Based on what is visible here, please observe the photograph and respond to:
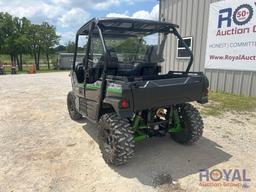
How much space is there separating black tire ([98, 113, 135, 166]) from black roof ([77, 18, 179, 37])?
4.89 ft

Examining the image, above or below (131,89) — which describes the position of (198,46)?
above

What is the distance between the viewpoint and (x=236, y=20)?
28.1 feet

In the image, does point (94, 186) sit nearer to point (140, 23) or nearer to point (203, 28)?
point (140, 23)

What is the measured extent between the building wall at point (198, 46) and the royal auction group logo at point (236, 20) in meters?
0.81

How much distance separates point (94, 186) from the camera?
3.08 m

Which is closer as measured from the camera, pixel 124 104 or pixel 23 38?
pixel 124 104

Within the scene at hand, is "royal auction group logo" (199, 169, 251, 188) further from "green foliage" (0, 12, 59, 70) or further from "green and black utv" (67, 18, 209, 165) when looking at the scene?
"green foliage" (0, 12, 59, 70)

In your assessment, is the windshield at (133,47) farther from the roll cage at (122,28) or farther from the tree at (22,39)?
the tree at (22,39)

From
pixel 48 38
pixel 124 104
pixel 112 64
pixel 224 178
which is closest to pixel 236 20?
pixel 112 64

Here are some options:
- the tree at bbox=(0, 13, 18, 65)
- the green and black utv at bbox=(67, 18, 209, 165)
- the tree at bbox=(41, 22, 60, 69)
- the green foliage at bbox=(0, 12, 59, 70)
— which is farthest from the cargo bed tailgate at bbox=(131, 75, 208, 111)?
the tree at bbox=(41, 22, 60, 69)

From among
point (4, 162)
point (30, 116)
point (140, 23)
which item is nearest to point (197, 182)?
point (140, 23)

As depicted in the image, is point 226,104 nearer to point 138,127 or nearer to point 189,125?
point 189,125

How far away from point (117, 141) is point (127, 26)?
2039mm

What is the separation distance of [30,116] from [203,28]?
7.65 m
